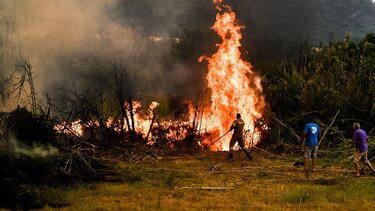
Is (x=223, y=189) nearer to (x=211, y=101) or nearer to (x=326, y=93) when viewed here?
(x=326, y=93)

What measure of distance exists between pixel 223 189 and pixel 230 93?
1060 cm

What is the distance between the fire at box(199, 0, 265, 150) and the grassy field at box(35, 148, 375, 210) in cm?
578

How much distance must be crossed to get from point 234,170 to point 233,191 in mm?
2868

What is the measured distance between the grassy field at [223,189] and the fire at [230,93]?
5783 mm

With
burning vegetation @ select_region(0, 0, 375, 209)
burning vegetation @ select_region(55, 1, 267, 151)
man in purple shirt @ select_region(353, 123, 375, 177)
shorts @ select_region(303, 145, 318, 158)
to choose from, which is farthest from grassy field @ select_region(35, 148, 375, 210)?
burning vegetation @ select_region(55, 1, 267, 151)

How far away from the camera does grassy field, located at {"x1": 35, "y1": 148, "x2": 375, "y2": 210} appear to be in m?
9.84

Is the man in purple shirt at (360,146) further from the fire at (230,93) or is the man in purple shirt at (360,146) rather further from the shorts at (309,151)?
the fire at (230,93)

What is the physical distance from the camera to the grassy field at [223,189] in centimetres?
984

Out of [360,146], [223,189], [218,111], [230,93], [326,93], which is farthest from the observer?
[230,93]

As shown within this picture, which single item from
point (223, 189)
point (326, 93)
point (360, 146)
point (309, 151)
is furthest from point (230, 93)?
point (223, 189)

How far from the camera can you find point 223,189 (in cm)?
1152

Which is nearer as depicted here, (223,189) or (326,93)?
(223,189)

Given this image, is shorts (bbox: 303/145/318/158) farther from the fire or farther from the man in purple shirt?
the fire

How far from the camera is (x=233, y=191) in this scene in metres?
11.3
